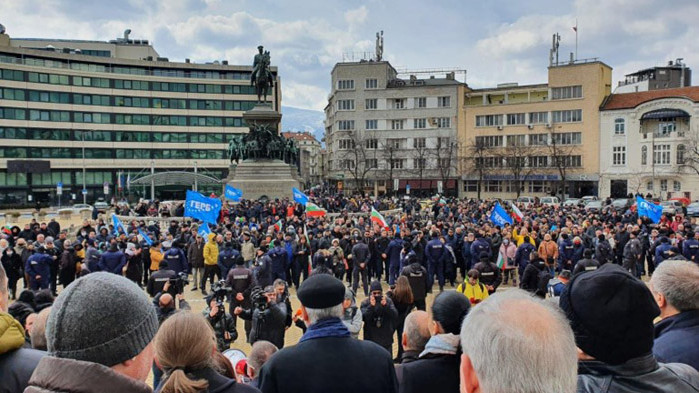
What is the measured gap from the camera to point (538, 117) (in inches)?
2763

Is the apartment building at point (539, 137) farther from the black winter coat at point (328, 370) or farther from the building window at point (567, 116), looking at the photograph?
the black winter coat at point (328, 370)

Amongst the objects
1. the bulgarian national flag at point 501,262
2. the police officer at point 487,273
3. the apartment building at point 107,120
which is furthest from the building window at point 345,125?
the police officer at point 487,273

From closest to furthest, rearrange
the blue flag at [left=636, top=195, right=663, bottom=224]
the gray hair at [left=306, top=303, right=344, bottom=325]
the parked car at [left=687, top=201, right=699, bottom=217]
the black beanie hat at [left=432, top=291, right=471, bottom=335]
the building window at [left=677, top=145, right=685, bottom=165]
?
the gray hair at [left=306, top=303, right=344, bottom=325] < the black beanie hat at [left=432, top=291, right=471, bottom=335] < the blue flag at [left=636, top=195, right=663, bottom=224] < the parked car at [left=687, top=201, right=699, bottom=217] < the building window at [left=677, top=145, right=685, bottom=165]

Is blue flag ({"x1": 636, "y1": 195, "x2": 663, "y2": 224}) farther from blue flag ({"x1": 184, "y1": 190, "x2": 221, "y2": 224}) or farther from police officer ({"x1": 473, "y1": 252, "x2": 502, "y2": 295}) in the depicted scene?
blue flag ({"x1": 184, "y1": 190, "x2": 221, "y2": 224})

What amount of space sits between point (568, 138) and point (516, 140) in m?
6.61

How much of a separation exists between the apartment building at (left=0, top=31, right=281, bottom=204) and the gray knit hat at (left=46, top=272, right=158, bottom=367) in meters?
70.3

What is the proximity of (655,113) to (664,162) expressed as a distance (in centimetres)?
587

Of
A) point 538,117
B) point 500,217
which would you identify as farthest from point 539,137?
point 500,217

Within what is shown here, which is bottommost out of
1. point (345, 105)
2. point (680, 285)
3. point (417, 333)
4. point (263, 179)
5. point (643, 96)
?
point (417, 333)

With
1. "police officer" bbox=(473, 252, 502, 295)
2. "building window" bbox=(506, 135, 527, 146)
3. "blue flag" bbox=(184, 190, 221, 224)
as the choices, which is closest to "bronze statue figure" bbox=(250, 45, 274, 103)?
"blue flag" bbox=(184, 190, 221, 224)

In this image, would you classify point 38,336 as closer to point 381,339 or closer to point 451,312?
point 451,312

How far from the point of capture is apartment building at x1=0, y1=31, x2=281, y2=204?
7169cm

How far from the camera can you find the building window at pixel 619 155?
63969mm

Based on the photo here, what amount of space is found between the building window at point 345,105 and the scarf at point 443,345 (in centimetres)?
7562
